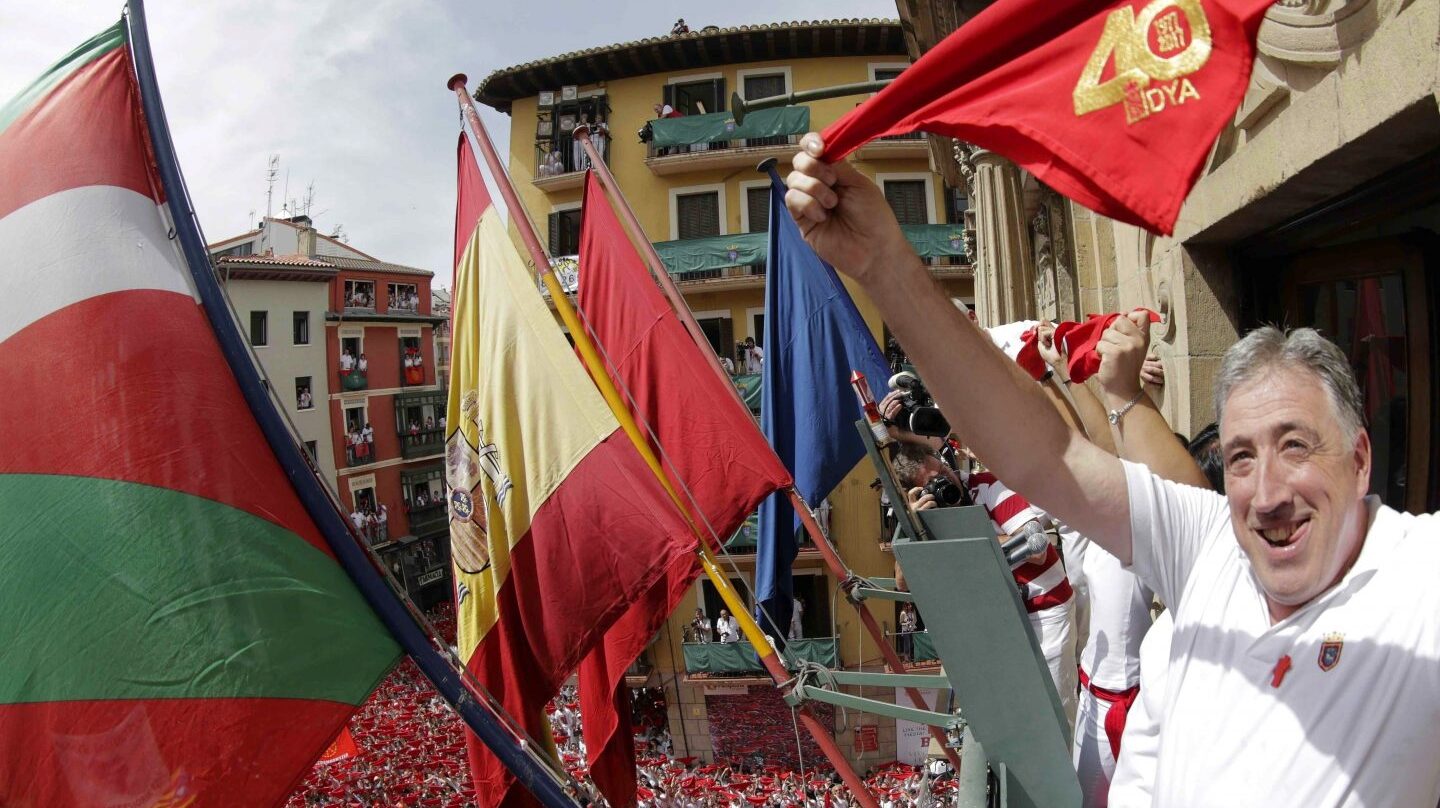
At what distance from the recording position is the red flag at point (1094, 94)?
1.16 meters

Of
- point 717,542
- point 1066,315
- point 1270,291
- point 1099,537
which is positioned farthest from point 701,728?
point 1099,537

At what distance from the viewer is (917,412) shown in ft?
8.84

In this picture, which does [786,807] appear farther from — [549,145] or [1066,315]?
[549,145]

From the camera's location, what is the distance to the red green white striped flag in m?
2.27

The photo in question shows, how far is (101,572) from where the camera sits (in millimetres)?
2344

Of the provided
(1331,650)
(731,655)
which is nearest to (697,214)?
(731,655)

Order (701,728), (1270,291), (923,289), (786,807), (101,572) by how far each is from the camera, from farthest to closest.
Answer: (701,728) < (786,807) < (1270,291) < (101,572) < (923,289)

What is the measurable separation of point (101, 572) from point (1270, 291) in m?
3.96

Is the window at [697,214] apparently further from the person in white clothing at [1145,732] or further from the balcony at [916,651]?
the person in white clothing at [1145,732]

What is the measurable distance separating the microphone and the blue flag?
2.59 meters

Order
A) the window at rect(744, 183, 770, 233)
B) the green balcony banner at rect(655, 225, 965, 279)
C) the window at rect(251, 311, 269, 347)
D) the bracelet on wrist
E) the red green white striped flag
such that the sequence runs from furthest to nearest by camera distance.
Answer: the window at rect(251, 311, 269, 347) < the window at rect(744, 183, 770, 233) < the green balcony banner at rect(655, 225, 965, 279) < the red green white striped flag < the bracelet on wrist

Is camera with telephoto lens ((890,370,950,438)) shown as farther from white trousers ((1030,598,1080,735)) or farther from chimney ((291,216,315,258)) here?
chimney ((291,216,315,258))

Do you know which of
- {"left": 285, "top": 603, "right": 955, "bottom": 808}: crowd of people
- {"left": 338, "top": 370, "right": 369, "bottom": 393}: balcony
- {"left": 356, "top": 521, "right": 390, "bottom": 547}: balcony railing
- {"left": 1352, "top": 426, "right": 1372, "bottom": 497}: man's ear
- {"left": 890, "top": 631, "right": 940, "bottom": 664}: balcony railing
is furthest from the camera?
{"left": 338, "top": 370, "right": 369, "bottom": 393}: balcony

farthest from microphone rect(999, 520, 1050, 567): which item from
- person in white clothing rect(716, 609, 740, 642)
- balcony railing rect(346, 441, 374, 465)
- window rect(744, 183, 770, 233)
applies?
balcony railing rect(346, 441, 374, 465)
